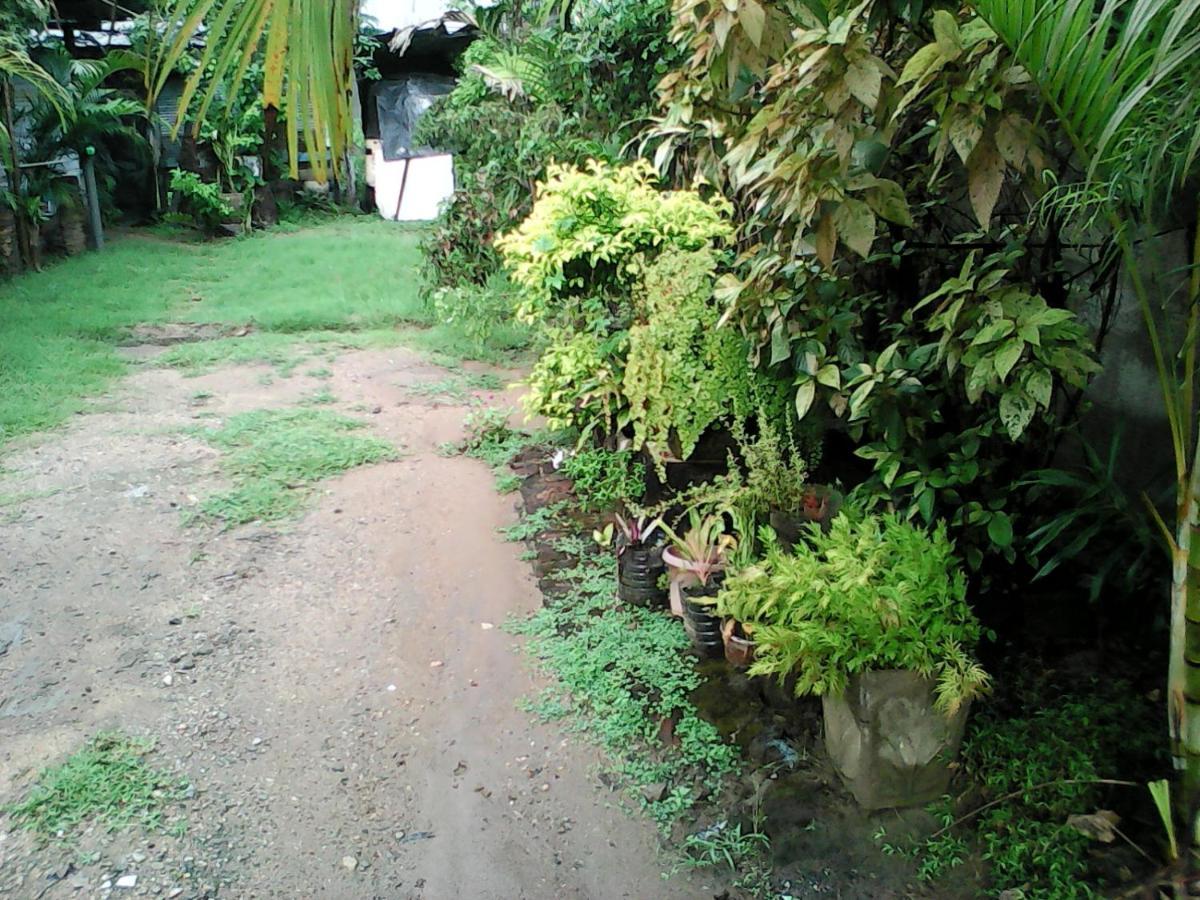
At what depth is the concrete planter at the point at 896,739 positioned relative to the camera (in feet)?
7.20

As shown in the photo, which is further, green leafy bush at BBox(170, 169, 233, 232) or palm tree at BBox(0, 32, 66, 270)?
green leafy bush at BBox(170, 169, 233, 232)

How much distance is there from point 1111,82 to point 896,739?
1460 mm

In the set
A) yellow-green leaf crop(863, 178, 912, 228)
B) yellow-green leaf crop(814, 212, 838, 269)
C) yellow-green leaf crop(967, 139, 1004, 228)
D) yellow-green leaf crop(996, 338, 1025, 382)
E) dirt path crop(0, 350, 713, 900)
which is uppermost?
yellow-green leaf crop(967, 139, 1004, 228)

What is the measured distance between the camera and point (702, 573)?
286cm

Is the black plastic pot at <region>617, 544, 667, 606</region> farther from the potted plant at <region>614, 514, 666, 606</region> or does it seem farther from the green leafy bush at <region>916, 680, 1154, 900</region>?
the green leafy bush at <region>916, 680, 1154, 900</region>

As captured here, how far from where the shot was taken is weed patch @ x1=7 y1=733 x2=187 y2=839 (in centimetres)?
230

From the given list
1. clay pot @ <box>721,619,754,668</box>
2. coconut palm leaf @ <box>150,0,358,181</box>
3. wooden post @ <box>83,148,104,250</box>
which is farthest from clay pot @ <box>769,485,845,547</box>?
wooden post @ <box>83,148,104,250</box>

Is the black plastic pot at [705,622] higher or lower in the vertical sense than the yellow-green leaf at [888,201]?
lower

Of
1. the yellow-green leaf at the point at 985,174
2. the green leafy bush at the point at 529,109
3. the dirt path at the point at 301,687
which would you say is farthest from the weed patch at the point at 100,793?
the green leafy bush at the point at 529,109

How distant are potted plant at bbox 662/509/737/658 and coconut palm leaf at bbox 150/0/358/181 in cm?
188

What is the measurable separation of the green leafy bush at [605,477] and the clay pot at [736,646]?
915 mm

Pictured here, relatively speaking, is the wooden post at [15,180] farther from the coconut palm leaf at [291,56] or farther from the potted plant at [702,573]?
the coconut palm leaf at [291,56]

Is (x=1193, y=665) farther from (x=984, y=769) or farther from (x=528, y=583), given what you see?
(x=528, y=583)

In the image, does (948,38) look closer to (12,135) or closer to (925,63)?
(925,63)
